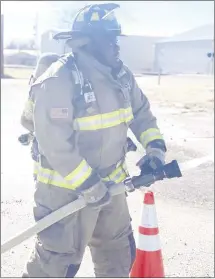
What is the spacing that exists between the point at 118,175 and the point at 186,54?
193 feet

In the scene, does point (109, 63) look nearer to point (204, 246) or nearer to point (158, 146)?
point (158, 146)

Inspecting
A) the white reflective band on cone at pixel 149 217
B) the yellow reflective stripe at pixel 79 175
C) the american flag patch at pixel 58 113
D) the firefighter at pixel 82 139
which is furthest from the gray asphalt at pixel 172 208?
the american flag patch at pixel 58 113

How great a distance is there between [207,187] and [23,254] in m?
2.98

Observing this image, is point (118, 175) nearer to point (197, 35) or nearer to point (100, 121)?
point (100, 121)

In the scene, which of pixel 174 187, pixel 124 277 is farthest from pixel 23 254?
pixel 174 187

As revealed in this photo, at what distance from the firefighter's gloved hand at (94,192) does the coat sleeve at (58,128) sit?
3cm

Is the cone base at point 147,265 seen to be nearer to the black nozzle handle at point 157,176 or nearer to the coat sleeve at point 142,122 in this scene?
the black nozzle handle at point 157,176

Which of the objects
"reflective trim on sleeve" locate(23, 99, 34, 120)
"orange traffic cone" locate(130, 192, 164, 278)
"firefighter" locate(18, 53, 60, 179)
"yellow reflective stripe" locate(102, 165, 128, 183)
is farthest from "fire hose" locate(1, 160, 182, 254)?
"reflective trim on sleeve" locate(23, 99, 34, 120)

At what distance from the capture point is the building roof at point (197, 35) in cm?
6061

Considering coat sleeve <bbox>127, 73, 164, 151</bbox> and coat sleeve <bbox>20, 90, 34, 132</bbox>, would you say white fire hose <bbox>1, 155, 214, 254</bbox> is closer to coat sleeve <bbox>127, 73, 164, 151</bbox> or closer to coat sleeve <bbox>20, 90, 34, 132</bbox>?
coat sleeve <bbox>127, 73, 164, 151</bbox>

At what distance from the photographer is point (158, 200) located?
250 inches

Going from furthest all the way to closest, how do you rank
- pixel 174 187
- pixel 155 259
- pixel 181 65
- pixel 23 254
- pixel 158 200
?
pixel 181 65 < pixel 174 187 < pixel 158 200 < pixel 23 254 < pixel 155 259

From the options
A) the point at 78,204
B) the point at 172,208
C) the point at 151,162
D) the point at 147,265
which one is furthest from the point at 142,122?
the point at 172,208

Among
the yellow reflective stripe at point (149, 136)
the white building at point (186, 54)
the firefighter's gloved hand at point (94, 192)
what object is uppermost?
the white building at point (186, 54)
